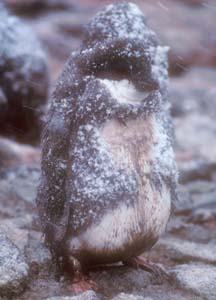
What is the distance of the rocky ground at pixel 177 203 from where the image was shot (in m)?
1.77

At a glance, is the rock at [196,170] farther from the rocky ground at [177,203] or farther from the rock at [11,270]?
the rock at [11,270]

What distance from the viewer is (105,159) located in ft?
5.65

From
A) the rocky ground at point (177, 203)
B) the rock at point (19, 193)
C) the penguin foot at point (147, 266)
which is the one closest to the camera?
the rocky ground at point (177, 203)

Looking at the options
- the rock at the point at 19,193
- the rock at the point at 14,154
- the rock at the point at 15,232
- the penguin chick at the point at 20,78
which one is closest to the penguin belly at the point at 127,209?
the rock at the point at 15,232

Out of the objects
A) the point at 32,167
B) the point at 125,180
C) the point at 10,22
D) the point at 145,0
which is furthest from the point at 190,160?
the point at 145,0

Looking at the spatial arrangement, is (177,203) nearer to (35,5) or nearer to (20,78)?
(20,78)

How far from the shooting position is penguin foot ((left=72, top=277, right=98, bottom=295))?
5.57 ft

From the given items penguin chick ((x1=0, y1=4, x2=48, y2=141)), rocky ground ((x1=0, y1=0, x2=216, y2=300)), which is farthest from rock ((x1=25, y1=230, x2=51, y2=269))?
penguin chick ((x1=0, y1=4, x2=48, y2=141))

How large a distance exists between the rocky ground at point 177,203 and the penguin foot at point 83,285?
2cm

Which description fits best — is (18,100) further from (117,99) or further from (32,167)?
(117,99)

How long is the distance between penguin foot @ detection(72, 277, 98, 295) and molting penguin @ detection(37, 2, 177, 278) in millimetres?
46

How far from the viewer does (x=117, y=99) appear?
172 centimetres

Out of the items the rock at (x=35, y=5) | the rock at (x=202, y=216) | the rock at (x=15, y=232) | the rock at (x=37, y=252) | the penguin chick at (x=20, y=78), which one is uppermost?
the rock at (x=35, y=5)

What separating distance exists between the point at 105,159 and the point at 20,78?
1.53 meters
